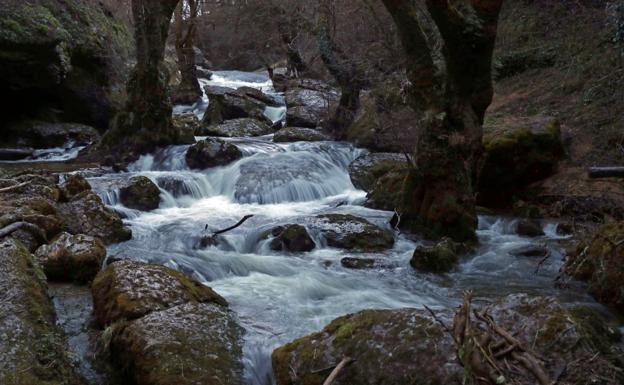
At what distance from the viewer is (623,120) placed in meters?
10.5

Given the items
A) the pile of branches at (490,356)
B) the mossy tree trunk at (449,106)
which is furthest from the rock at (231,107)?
Result: the pile of branches at (490,356)

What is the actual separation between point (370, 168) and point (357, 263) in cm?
485

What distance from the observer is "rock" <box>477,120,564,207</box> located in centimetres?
986

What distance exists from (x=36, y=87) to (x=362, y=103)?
28.8 feet

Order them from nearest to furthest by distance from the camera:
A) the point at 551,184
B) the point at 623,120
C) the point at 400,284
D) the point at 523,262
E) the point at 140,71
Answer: the point at 400,284
the point at 523,262
the point at 551,184
the point at 623,120
the point at 140,71

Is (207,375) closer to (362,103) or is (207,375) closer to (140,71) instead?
(140,71)

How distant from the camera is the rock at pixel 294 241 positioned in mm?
7879

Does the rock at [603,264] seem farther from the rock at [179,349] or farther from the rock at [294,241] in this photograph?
the rock at [179,349]

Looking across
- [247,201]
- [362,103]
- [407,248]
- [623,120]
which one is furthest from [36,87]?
[623,120]

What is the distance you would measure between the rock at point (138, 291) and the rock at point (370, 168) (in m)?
6.66

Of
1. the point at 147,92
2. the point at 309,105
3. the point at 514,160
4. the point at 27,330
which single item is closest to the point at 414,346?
the point at 27,330

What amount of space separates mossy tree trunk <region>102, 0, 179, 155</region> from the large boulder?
3.04 meters

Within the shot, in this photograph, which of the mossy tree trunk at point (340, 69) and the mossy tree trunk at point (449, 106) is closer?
the mossy tree trunk at point (449, 106)

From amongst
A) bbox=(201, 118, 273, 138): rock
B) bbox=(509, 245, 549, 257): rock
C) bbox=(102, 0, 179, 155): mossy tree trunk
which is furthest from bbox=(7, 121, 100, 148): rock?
bbox=(509, 245, 549, 257): rock
